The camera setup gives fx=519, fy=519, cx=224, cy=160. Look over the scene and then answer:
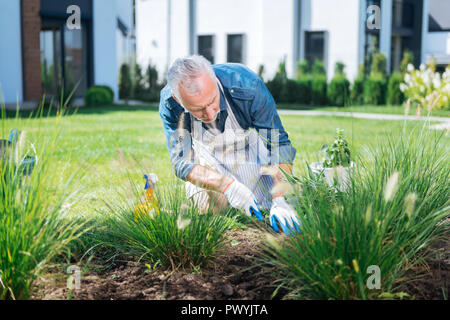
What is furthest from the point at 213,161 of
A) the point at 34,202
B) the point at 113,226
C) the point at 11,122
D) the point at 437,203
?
the point at 11,122

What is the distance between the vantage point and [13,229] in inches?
66.2

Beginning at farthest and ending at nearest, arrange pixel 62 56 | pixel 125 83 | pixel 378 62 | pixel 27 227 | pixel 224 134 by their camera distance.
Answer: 1. pixel 125 83
2. pixel 378 62
3. pixel 62 56
4. pixel 224 134
5. pixel 27 227

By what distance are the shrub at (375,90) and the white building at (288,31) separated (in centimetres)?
260

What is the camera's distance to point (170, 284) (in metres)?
2.08

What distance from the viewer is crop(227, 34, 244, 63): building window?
19969 mm

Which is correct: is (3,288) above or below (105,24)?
below

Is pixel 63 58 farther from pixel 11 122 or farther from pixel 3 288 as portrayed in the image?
pixel 3 288

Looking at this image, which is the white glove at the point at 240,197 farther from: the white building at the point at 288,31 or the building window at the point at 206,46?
the building window at the point at 206,46

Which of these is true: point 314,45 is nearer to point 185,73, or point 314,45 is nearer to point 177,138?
point 177,138

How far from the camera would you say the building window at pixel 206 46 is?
20812mm

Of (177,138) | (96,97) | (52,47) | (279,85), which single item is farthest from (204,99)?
(279,85)

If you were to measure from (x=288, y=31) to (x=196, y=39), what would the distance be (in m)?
4.45

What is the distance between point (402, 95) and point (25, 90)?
9870 millimetres

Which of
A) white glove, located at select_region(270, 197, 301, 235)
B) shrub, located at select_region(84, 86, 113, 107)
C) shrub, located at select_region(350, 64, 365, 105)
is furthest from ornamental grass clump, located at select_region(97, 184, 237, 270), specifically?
shrub, located at select_region(350, 64, 365, 105)
